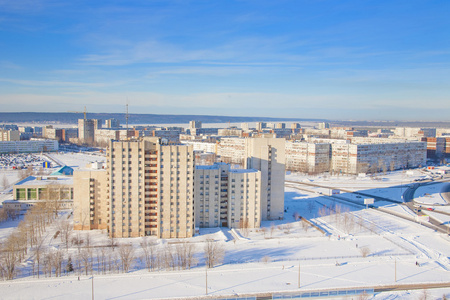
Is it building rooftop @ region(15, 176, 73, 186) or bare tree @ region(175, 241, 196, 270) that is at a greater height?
building rooftop @ region(15, 176, 73, 186)

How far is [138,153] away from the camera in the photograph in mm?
38062

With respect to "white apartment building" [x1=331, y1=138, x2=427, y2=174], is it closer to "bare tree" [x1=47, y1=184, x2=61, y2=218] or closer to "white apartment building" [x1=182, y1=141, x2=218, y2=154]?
"white apartment building" [x1=182, y1=141, x2=218, y2=154]

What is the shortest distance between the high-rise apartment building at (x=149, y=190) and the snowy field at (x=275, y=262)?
1.52 m

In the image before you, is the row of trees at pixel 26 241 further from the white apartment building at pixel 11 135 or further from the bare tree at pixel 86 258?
the white apartment building at pixel 11 135

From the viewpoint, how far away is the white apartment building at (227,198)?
40.3m

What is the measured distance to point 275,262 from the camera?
31.3 m

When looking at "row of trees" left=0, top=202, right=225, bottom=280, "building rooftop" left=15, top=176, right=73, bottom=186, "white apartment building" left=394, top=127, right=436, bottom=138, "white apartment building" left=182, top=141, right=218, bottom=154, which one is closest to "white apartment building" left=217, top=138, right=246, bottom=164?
"white apartment building" left=182, top=141, right=218, bottom=154

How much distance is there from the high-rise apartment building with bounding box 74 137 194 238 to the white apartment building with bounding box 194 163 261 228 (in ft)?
8.38

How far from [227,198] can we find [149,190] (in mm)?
7946

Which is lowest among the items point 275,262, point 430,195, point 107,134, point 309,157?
point 275,262

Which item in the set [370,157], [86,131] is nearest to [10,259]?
[370,157]

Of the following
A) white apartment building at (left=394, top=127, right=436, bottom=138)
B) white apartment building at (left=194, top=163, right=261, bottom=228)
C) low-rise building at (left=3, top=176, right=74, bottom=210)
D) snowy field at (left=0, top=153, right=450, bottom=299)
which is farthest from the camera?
white apartment building at (left=394, top=127, right=436, bottom=138)

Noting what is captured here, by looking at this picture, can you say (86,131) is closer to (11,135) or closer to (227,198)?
(11,135)

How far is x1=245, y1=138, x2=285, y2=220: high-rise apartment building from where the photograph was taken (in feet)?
145
